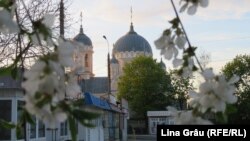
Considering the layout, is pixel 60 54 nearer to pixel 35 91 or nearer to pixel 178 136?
pixel 35 91

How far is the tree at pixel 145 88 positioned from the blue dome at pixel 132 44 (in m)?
26.5

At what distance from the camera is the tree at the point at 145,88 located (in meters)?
67.1

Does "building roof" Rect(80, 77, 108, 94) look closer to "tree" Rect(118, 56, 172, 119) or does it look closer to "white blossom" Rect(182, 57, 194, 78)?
"tree" Rect(118, 56, 172, 119)

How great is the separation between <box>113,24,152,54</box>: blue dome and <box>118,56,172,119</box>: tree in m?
26.5

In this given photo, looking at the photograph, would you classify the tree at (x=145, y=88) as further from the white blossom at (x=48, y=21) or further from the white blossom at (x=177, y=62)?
the white blossom at (x=48, y=21)

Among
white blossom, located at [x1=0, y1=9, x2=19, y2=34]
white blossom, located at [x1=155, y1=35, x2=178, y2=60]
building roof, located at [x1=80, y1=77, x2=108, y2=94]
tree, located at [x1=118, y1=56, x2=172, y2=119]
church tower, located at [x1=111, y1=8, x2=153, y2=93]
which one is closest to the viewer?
white blossom, located at [x1=0, y1=9, x2=19, y2=34]

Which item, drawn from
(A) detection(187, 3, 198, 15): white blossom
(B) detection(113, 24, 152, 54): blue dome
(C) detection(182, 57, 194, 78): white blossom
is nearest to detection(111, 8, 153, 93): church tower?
(B) detection(113, 24, 152, 54): blue dome

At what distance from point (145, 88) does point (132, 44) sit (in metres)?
29.7

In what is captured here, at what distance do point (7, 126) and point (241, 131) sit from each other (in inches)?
48.3

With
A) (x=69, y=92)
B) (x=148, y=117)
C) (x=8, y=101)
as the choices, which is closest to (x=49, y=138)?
(x=8, y=101)

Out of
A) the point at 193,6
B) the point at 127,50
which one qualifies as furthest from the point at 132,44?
the point at 193,6

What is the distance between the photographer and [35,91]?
4.12 feet

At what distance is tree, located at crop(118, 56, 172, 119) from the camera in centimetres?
6712

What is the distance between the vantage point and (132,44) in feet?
315
